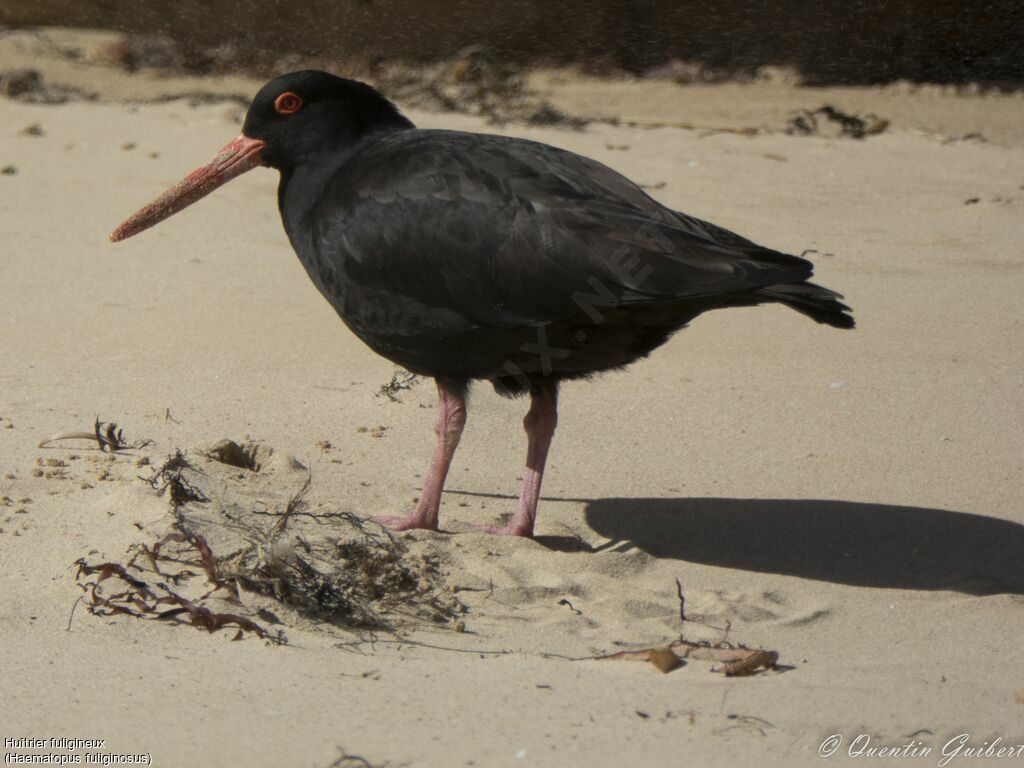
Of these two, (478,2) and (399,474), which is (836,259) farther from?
(478,2)

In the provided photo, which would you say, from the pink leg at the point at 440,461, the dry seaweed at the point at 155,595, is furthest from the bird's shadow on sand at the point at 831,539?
the dry seaweed at the point at 155,595

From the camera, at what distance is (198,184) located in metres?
5.26

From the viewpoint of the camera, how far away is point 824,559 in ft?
15.0

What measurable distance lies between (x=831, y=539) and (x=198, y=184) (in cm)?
267

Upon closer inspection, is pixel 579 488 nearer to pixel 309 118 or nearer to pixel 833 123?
pixel 309 118

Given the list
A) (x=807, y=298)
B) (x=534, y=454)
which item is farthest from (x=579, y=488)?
(x=807, y=298)

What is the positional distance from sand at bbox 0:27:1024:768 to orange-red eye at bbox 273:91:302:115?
1187mm

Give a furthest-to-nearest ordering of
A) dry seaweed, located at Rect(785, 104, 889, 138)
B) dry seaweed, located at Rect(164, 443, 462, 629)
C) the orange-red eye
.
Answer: dry seaweed, located at Rect(785, 104, 889, 138) → the orange-red eye → dry seaweed, located at Rect(164, 443, 462, 629)

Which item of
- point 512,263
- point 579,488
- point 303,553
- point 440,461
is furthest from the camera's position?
point 579,488

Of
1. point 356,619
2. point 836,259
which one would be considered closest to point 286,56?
point 836,259

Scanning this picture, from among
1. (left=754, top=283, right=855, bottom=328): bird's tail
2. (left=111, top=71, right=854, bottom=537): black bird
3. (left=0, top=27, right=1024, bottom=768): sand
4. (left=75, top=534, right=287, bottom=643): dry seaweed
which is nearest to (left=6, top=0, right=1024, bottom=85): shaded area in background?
(left=0, top=27, right=1024, bottom=768): sand

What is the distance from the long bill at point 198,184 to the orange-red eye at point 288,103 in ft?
0.72

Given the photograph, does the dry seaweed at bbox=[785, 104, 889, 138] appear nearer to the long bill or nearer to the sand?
the sand

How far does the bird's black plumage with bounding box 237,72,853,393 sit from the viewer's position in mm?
4148
